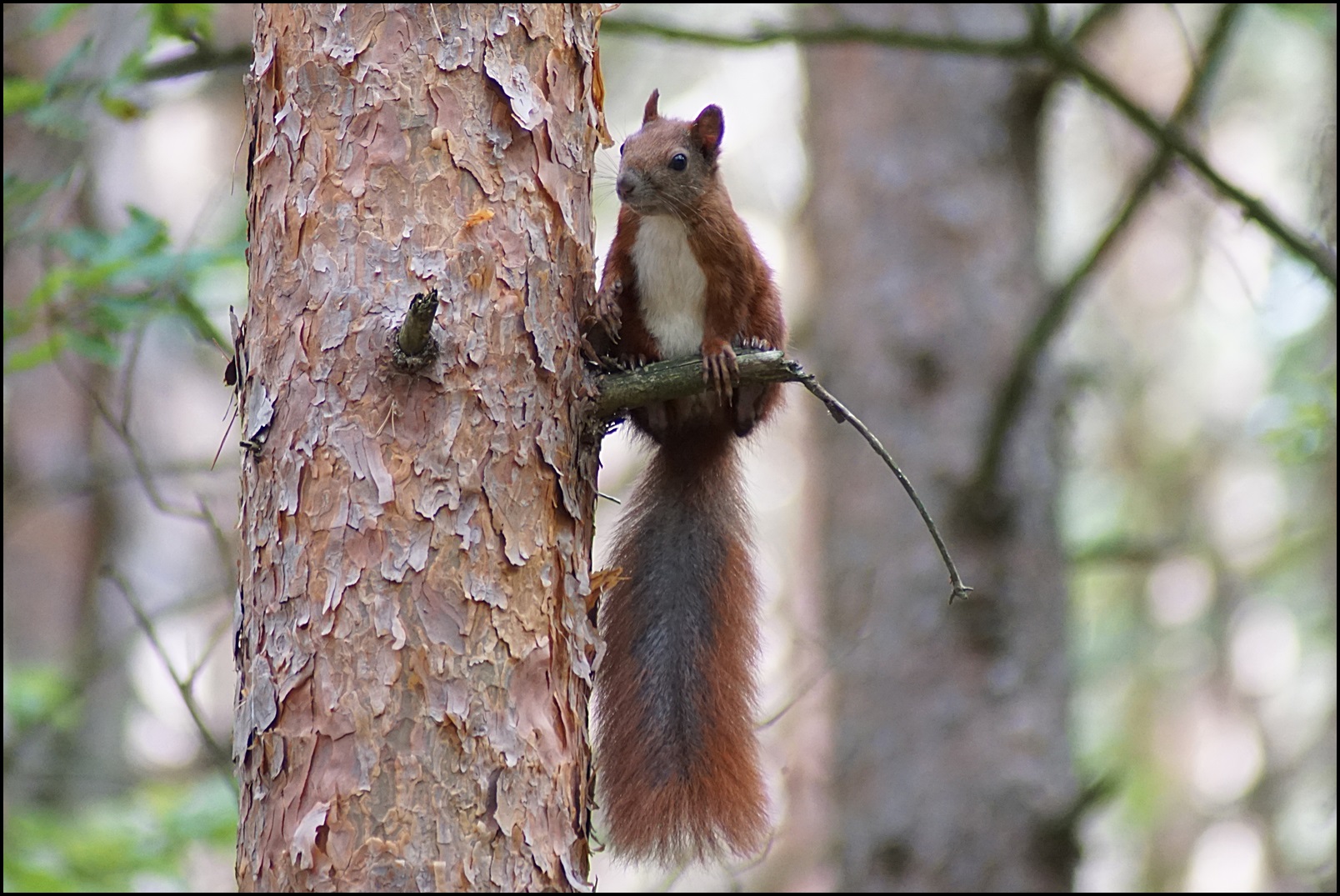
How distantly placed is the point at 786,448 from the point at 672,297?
7.29 metres

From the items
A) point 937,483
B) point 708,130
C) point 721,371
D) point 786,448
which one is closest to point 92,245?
point 708,130

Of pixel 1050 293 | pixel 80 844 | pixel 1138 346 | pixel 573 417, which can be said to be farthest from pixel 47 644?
pixel 1138 346

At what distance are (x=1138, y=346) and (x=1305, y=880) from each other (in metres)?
6.05

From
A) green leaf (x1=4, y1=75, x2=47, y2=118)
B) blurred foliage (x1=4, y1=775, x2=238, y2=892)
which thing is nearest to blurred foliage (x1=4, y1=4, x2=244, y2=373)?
green leaf (x1=4, y1=75, x2=47, y2=118)

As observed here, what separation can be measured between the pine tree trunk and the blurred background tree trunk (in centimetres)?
213

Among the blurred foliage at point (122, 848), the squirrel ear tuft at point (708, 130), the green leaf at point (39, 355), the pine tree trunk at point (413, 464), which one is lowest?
the blurred foliage at point (122, 848)

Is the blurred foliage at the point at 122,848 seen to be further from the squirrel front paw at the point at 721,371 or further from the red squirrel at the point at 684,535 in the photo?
the squirrel front paw at the point at 721,371

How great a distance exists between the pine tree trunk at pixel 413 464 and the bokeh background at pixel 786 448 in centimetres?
47

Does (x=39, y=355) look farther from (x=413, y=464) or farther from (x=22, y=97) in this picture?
(x=413, y=464)

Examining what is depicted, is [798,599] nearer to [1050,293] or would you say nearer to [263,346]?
[1050,293]

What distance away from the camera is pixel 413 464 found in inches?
78.6

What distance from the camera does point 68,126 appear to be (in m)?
2.90

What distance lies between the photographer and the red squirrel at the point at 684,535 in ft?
7.47

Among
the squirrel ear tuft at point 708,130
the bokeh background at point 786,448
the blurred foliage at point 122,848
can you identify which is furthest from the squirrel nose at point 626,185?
the blurred foliage at point 122,848
